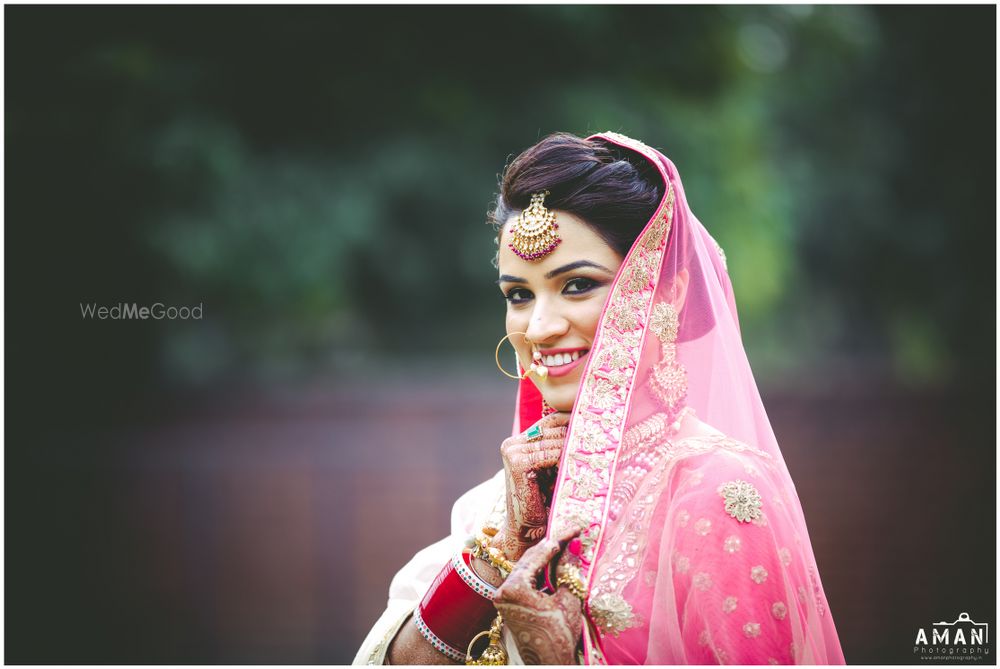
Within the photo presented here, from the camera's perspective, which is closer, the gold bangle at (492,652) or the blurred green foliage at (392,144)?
the gold bangle at (492,652)

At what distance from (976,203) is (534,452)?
791 cm

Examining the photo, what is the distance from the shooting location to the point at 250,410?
271 inches

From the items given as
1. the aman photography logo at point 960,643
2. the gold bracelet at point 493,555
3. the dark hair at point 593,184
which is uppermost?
the dark hair at point 593,184

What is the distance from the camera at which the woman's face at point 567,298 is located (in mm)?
1801

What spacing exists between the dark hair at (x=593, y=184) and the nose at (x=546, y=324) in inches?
7.8

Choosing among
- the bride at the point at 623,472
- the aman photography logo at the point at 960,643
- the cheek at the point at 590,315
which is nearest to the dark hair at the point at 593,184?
the bride at the point at 623,472

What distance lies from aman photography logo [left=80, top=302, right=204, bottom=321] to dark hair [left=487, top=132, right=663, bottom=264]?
5370 mm

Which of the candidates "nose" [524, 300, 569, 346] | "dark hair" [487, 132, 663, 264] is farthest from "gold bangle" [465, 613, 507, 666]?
"dark hair" [487, 132, 663, 264]

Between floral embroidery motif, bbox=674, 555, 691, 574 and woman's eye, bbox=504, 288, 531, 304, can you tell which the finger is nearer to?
floral embroidery motif, bbox=674, 555, 691, 574

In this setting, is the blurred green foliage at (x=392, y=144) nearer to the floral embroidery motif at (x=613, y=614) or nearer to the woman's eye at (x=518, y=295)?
the woman's eye at (x=518, y=295)

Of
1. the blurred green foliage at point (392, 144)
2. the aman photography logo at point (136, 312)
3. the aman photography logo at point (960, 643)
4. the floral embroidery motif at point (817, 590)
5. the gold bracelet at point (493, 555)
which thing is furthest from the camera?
the aman photography logo at point (136, 312)

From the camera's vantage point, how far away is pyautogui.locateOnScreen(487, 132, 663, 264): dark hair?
1.83 meters

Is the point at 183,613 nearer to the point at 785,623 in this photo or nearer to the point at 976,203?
the point at 785,623

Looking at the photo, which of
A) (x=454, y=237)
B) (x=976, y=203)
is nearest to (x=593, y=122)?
(x=454, y=237)
